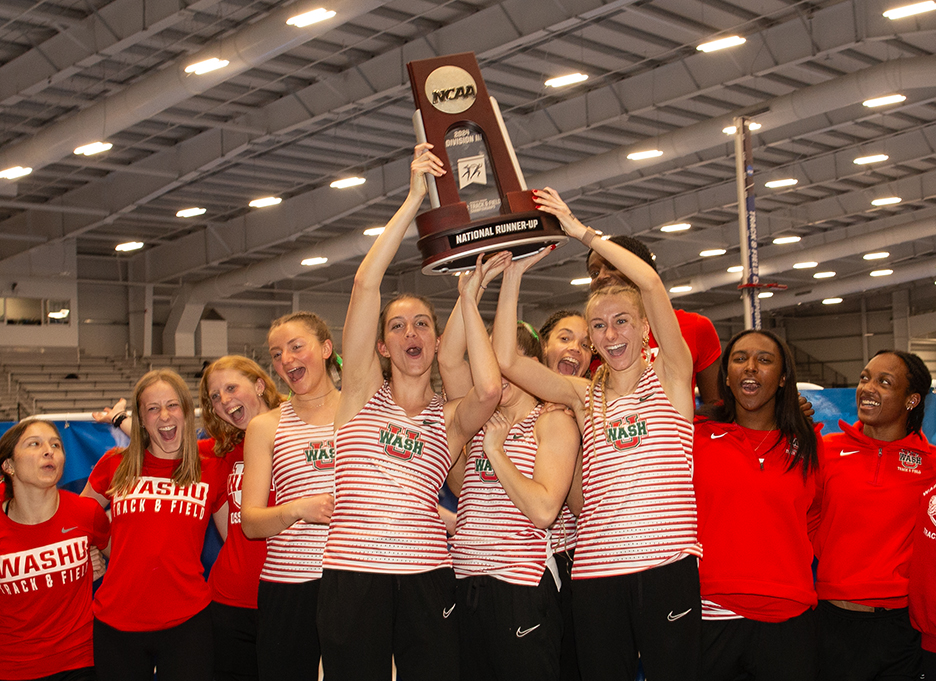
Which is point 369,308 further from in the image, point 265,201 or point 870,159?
point 870,159

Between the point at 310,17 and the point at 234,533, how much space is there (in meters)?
6.48

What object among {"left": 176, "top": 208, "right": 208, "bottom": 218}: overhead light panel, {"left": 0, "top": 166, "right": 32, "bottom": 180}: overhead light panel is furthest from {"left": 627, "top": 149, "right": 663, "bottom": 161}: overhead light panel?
{"left": 0, "top": 166, "right": 32, "bottom": 180}: overhead light panel

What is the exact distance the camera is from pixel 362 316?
10.1ft

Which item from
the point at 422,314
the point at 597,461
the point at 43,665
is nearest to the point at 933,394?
the point at 597,461

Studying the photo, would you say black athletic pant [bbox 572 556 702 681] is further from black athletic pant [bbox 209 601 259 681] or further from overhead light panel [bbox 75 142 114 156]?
overhead light panel [bbox 75 142 114 156]

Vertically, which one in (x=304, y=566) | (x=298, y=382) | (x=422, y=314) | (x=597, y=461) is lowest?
(x=304, y=566)

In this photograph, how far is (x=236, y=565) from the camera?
3721 mm

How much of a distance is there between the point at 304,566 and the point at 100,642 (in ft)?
2.97

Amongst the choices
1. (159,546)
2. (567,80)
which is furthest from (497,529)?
(567,80)

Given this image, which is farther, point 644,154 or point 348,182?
point 348,182

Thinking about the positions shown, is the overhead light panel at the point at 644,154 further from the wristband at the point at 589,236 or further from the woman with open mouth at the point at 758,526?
the wristband at the point at 589,236

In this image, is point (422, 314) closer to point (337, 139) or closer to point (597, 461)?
point (597, 461)

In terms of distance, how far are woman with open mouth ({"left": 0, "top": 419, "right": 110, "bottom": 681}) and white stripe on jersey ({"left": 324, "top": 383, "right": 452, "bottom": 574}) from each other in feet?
4.51

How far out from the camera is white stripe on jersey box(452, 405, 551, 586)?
123 inches
